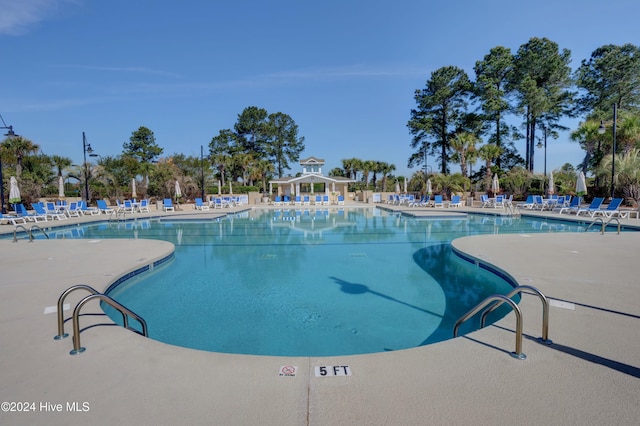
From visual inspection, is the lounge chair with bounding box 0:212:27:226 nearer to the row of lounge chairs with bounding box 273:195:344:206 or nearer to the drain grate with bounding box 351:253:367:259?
the drain grate with bounding box 351:253:367:259

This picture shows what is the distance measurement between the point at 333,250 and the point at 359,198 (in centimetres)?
3026

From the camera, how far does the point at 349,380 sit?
2.35m

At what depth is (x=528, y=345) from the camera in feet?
9.27

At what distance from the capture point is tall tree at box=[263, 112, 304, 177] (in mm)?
51806

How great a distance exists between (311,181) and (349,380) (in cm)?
3372

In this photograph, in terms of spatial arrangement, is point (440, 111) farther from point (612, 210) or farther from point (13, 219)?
point (13, 219)

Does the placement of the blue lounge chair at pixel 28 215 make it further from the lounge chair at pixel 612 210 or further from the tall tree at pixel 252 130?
the tall tree at pixel 252 130

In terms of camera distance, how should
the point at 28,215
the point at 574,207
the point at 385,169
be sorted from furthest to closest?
the point at 385,169, the point at 574,207, the point at 28,215

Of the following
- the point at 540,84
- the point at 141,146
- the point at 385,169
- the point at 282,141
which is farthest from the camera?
the point at 282,141

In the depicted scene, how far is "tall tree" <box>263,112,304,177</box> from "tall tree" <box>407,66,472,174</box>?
2016cm

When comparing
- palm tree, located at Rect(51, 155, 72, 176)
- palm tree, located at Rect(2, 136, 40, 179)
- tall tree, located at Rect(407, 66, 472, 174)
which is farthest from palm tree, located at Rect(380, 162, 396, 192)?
palm tree, located at Rect(2, 136, 40, 179)

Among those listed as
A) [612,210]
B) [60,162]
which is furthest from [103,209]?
[612,210]

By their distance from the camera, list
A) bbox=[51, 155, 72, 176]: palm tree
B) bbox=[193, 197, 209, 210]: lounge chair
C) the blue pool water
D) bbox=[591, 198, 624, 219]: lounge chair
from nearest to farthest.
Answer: the blue pool water
bbox=[591, 198, 624, 219]: lounge chair
bbox=[193, 197, 209, 210]: lounge chair
bbox=[51, 155, 72, 176]: palm tree

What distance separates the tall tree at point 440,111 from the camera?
3731 centimetres
